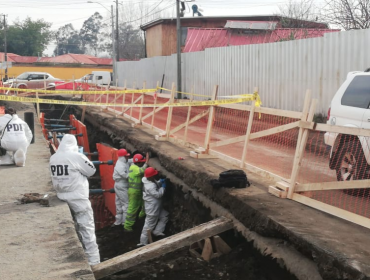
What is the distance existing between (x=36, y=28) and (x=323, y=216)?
83.3 meters

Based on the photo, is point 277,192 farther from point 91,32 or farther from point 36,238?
point 91,32

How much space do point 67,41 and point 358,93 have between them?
395 feet

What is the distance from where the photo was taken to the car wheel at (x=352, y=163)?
22.1 ft

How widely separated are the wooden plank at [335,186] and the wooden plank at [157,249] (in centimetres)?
117

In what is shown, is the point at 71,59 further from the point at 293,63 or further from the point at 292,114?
the point at 292,114

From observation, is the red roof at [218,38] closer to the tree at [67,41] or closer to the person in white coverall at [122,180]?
the person in white coverall at [122,180]

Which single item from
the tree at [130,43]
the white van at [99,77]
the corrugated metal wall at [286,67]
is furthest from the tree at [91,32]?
the corrugated metal wall at [286,67]

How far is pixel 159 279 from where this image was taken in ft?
24.0

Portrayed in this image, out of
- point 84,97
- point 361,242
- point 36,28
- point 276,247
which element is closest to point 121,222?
point 276,247

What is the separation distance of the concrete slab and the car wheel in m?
3.74

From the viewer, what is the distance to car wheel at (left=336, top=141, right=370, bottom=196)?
22.1ft

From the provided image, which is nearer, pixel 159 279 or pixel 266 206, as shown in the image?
pixel 266 206

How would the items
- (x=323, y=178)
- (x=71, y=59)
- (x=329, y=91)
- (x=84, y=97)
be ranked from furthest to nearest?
(x=71, y=59) < (x=84, y=97) < (x=329, y=91) < (x=323, y=178)

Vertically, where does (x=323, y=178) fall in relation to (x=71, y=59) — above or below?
above
